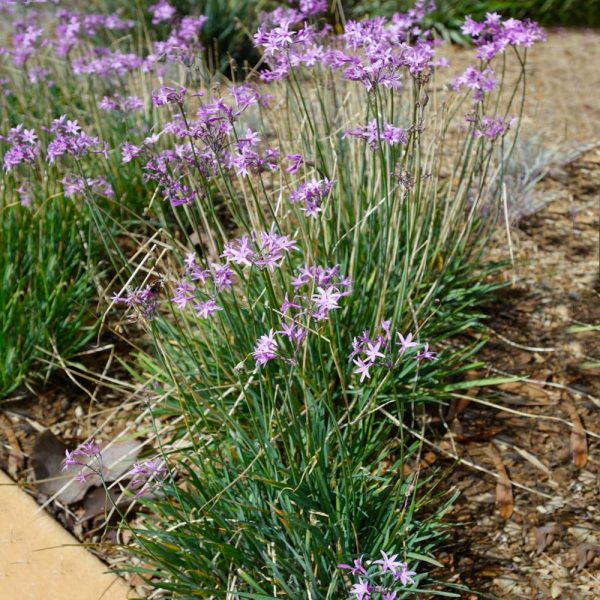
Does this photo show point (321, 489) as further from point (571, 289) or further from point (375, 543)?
point (571, 289)

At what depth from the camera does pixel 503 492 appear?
9.03 ft

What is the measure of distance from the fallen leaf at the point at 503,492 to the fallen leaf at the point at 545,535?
0.11 m

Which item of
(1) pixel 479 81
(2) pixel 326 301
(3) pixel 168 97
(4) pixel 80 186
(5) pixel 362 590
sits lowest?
(5) pixel 362 590

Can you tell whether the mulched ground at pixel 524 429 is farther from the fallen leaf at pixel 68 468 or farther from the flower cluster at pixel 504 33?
the flower cluster at pixel 504 33

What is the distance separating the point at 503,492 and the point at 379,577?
0.78 metres

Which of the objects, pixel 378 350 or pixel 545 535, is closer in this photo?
pixel 378 350

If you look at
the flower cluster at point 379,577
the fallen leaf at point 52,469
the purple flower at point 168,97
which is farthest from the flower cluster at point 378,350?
the fallen leaf at point 52,469

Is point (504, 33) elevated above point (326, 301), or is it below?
above

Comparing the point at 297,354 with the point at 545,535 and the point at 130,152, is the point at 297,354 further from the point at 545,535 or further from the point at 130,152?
the point at 545,535

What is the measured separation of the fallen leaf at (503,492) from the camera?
106 inches

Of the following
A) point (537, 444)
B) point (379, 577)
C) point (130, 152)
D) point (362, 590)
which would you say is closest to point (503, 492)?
point (537, 444)

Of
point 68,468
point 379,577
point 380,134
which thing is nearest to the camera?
point 379,577

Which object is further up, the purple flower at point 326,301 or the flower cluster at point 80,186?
the purple flower at point 326,301

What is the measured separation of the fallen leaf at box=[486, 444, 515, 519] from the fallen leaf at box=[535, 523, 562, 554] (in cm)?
11
